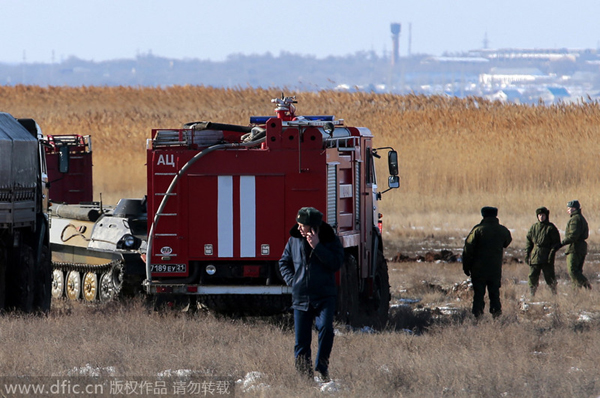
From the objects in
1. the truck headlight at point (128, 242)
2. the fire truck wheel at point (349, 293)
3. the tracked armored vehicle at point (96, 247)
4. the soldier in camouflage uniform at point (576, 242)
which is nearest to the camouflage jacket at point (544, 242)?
the soldier in camouflage uniform at point (576, 242)

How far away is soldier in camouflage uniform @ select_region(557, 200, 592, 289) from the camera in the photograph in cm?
1566

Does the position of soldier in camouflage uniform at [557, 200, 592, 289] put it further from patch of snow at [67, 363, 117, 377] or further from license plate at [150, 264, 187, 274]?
patch of snow at [67, 363, 117, 377]

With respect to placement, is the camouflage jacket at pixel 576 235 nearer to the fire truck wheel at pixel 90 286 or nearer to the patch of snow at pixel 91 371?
the fire truck wheel at pixel 90 286

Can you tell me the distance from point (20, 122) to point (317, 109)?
1085 inches

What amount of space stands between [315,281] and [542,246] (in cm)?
807

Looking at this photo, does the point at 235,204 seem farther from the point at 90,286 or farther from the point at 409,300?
the point at 409,300

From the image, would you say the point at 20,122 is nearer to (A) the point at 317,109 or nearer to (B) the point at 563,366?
(B) the point at 563,366

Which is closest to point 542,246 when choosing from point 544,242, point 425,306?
point 544,242

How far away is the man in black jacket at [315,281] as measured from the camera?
331 inches

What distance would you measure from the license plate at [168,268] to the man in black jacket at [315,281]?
139 inches

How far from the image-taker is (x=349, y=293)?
12.1 meters

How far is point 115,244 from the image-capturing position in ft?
47.0

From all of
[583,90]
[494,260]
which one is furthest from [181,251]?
[583,90]

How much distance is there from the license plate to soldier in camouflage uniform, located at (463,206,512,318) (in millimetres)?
3810
